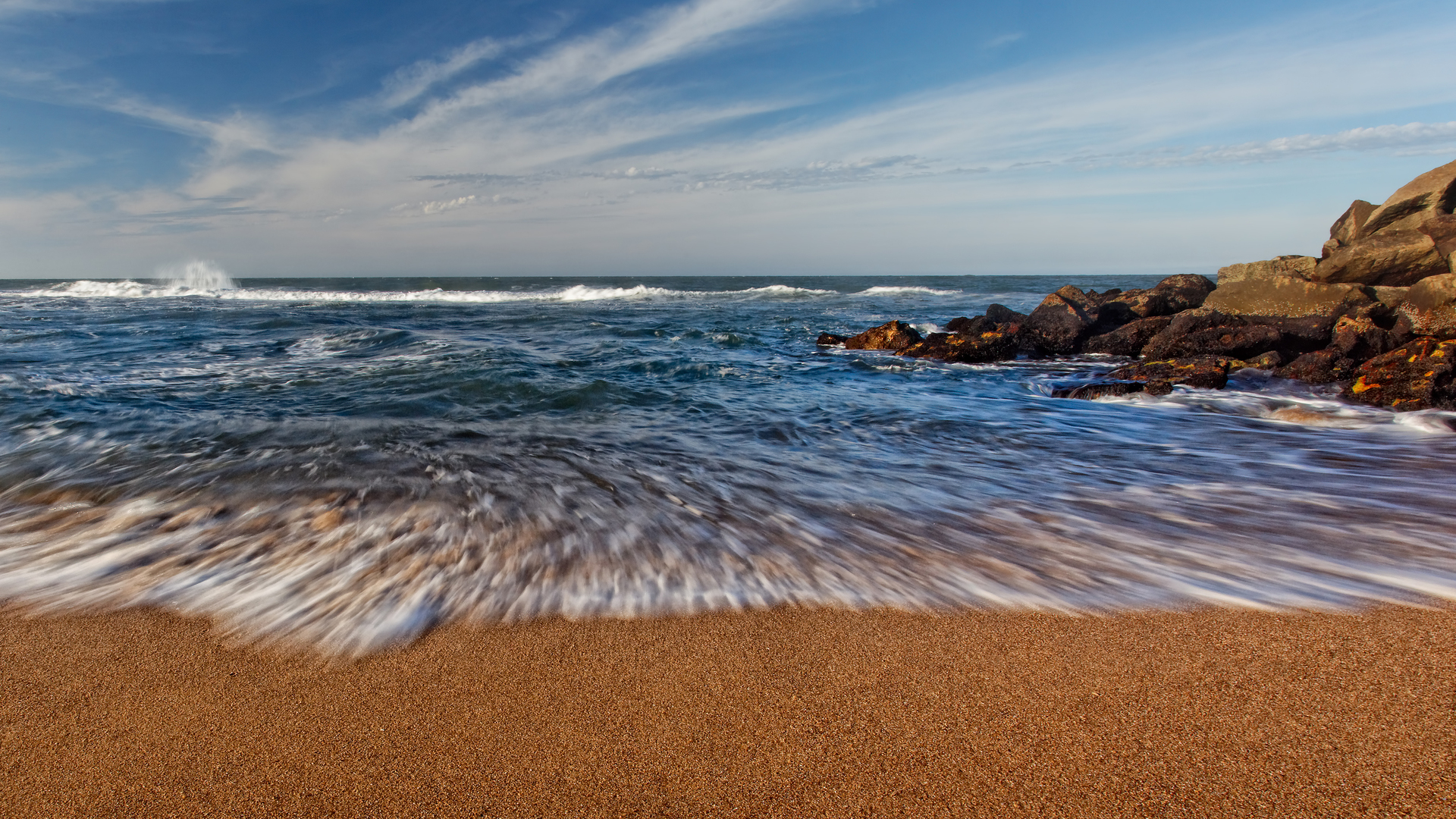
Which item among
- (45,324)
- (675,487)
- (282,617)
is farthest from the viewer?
(45,324)

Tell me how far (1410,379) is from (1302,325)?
272cm

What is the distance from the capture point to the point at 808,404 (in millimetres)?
6516

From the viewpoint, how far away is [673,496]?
3582 millimetres

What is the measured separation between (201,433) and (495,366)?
3.85 meters

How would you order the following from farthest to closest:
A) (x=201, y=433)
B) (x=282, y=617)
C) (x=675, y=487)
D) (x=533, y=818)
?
(x=201, y=433) < (x=675, y=487) < (x=282, y=617) < (x=533, y=818)

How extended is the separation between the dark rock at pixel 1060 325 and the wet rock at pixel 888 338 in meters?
1.92

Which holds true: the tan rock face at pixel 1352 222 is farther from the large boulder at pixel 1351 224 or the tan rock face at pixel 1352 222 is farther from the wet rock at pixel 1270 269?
the wet rock at pixel 1270 269

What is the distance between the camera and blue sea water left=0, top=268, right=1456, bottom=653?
2.35 m

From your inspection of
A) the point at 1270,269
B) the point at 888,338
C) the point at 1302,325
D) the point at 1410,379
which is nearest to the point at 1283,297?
the point at 1270,269

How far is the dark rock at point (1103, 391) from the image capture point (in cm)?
700

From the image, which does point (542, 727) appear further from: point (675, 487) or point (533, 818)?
point (675, 487)

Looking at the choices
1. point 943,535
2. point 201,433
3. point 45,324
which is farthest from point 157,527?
point 45,324

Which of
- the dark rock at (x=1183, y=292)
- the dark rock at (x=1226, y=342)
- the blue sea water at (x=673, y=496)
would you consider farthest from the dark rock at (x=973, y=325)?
the blue sea water at (x=673, y=496)

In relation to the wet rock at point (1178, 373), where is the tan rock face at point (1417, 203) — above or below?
above
